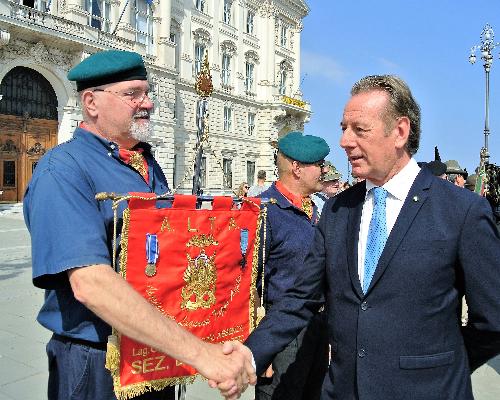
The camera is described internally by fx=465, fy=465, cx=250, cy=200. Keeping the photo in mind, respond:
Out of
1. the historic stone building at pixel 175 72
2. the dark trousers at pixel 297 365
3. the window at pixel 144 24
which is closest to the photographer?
the dark trousers at pixel 297 365

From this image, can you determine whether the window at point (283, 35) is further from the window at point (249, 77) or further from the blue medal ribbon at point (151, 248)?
the blue medal ribbon at point (151, 248)

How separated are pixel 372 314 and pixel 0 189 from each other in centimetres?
2203

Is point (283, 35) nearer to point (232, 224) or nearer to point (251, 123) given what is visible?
point (251, 123)

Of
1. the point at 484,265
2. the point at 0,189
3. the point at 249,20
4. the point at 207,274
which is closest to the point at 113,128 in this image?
the point at 207,274

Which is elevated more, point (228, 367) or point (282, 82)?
point (282, 82)

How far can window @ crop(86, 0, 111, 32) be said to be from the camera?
2323cm

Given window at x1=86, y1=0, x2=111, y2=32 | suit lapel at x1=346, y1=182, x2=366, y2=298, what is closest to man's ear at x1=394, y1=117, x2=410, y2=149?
suit lapel at x1=346, y1=182, x2=366, y2=298

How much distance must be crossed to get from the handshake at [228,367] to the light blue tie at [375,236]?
2.02ft

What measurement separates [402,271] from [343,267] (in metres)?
0.27

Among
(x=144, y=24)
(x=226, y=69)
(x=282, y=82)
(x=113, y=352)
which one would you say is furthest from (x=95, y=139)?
(x=282, y=82)

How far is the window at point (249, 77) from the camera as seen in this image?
123ft

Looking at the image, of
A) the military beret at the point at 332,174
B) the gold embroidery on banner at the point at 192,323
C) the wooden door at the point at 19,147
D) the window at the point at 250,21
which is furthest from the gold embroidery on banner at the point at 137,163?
the window at the point at 250,21

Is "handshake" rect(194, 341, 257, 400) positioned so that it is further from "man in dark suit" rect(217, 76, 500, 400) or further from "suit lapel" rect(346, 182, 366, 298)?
"suit lapel" rect(346, 182, 366, 298)

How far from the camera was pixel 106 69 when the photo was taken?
1.98 m
